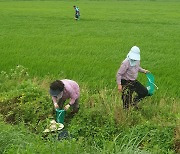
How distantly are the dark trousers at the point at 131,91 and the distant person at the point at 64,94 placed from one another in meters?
0.73

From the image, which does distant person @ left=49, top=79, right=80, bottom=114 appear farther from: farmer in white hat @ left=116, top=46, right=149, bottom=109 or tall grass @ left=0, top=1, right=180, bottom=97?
tall grass @ left=0, top=1, right=180, bottom=97

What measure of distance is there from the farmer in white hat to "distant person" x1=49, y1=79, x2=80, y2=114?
69 cm

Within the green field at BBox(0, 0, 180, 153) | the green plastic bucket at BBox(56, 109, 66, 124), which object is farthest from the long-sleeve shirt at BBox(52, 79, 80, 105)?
the green field at BBox(0, 0, 180, 153)

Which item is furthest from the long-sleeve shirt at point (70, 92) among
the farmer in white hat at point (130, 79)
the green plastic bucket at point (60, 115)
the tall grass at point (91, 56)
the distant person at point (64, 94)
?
the tall grass at point (91, 56)

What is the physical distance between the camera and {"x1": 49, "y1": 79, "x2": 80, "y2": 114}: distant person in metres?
4.95

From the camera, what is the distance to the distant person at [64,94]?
16.3 ft

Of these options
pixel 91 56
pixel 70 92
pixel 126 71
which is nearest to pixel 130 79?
pixel 126 71

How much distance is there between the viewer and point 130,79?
18.6 feet

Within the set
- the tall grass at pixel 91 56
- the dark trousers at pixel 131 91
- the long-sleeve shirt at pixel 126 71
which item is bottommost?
the tall grass at pixel 91 56

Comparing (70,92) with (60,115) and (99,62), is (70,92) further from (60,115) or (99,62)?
(99,62)

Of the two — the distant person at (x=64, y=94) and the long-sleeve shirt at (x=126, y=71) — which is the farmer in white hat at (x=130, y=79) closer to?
the long-sleeve shirt at (x=126, y=71)

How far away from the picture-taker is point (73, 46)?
37.5ft

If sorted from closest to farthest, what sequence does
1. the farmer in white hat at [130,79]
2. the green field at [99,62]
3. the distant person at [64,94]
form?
the distant person at [64,94] < the farmer in white hat at [130,79] < the green field at [99,62]

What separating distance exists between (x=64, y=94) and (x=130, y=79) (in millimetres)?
1079
